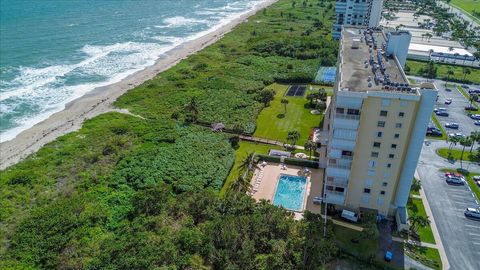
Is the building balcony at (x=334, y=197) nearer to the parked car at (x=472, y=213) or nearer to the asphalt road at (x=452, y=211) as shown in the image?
the asphalt road at (x=452, y=211)

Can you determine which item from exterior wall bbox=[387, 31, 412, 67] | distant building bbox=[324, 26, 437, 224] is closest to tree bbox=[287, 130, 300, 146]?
distant building bbox=[324, 26, 437, 224]

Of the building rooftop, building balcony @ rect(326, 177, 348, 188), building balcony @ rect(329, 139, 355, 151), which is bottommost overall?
building balcony @ rect(326, 177, 348, 188)

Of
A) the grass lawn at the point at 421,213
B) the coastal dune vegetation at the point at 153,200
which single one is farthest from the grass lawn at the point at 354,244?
the grass lawn at the point at 421,213

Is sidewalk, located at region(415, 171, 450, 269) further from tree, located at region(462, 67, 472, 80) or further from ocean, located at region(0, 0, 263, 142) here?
ocean, located at region(0, 0, 263, 142)

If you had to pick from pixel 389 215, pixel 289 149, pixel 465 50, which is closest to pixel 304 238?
pixel 389 215

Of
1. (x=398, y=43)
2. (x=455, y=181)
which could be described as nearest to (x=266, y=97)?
(x=398, y=43)

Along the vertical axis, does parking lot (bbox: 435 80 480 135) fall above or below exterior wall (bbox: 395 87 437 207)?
below
